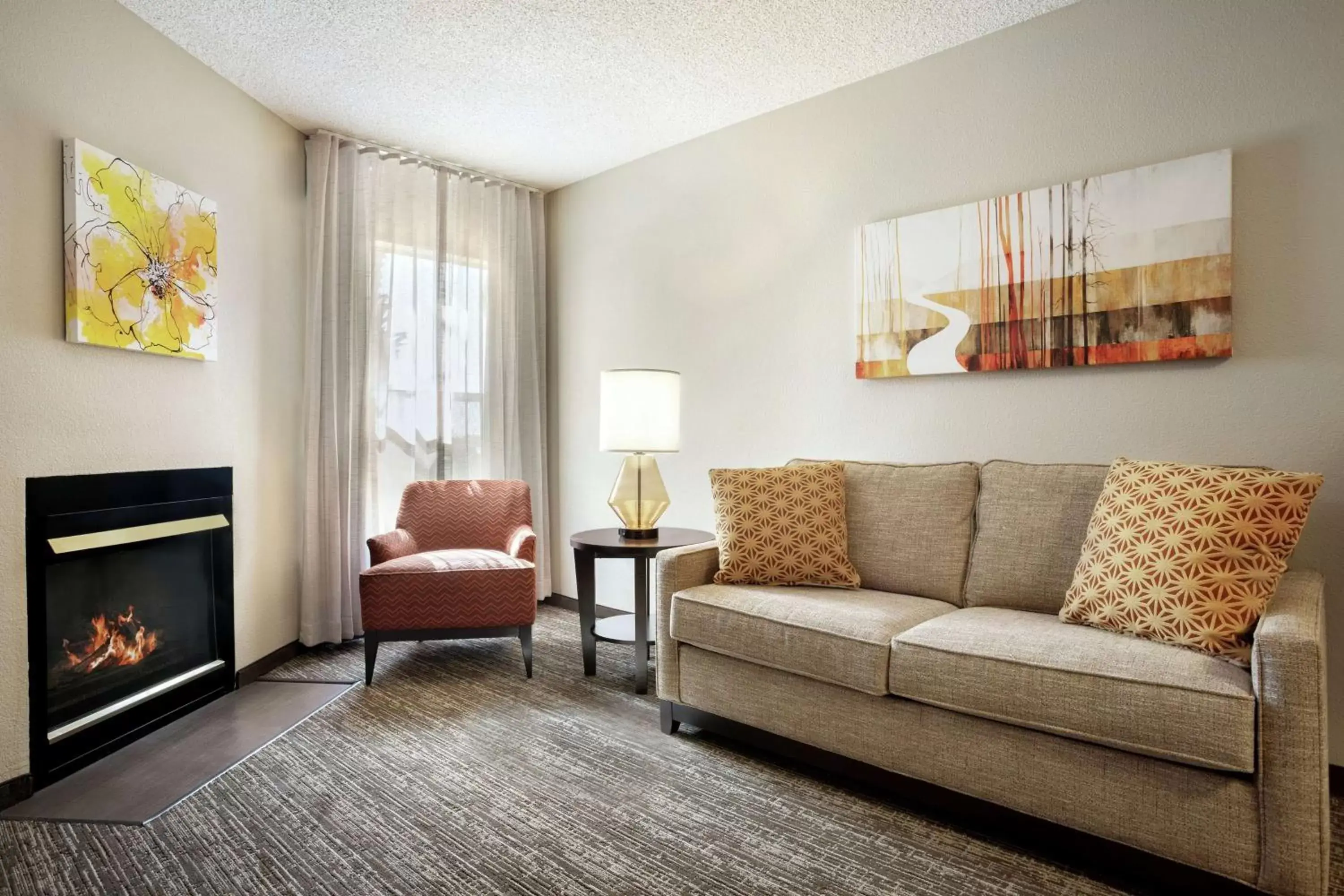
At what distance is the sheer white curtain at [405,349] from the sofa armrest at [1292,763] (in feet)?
11.5

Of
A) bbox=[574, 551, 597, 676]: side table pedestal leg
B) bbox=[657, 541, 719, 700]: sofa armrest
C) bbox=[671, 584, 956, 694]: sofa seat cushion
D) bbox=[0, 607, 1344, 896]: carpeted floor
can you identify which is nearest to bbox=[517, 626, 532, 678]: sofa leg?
bbox=[574, 551, 597, 676]: side table pedestal leg

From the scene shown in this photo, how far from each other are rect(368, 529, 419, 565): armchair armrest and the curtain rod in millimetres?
1945

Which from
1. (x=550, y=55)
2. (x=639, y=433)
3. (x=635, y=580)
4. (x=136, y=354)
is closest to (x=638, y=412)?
(x=639, y=433)

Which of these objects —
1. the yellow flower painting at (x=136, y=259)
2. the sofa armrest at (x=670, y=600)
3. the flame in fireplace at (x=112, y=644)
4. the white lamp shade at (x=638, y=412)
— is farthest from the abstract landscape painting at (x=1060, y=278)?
the flame in fireplace at (x=112, y=644)

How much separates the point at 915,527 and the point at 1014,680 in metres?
0.90

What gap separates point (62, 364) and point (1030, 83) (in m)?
3.42

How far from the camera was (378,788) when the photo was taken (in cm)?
223

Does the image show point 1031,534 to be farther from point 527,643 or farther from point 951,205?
A: point 527,643

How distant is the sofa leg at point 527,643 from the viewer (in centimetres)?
323

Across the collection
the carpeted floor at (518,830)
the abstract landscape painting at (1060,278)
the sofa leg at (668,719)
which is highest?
the abstract landscape painting at (1060,278)

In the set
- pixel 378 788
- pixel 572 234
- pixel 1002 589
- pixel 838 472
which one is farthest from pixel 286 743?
pixel 572 234

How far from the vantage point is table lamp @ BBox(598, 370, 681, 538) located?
3.28m

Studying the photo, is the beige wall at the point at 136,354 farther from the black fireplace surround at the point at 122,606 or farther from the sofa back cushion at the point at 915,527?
the sofa back cushion at the point at 915,527

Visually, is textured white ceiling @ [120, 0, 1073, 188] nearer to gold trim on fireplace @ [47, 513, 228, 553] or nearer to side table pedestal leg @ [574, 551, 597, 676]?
gold trim on fireplace @ [47, 513, 228, 553]
